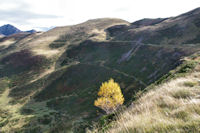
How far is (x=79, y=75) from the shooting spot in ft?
208

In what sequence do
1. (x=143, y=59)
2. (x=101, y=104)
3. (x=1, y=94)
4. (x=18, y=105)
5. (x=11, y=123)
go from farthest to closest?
(x=1, y=94) < (x=143, y=59) < (x=18, y=105) < (x=11, y=123) < (x=101, y=104)

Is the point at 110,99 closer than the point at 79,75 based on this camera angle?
Yes

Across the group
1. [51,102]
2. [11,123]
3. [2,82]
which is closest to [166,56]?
[51,102]

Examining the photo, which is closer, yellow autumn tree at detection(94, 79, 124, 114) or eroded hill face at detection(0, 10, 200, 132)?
yellow autumn tree at detection(94, 79, 124, 114)

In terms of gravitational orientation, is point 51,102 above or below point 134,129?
below

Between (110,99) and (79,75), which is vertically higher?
(110,99)

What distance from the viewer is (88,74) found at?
206 feet

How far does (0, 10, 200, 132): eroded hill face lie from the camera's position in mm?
39594

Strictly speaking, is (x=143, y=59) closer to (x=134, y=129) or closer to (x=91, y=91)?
(x=91, y=91)

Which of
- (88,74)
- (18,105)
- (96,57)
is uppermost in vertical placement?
(96,57)

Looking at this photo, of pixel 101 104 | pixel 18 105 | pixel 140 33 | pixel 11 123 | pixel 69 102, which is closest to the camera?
pixel 101 104

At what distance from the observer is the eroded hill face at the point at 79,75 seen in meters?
39.6

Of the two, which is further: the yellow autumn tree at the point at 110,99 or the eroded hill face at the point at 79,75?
the eroded hill face at the point at 79,75

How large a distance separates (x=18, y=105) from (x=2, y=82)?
31826 millimetres
